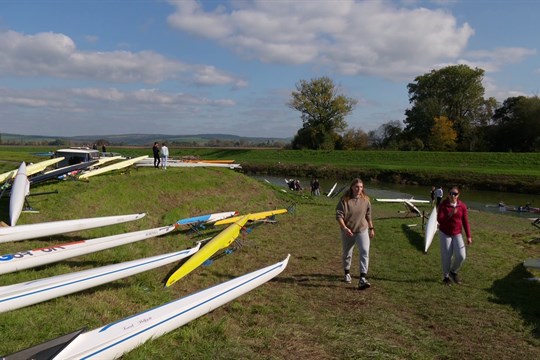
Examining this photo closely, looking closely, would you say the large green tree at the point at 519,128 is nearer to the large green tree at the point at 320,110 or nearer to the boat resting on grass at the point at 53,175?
the large green tree at the point at 320,110

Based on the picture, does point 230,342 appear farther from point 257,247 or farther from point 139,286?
point 257,247

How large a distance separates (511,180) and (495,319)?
36028 millimetres

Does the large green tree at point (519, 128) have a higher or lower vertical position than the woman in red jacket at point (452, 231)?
higher

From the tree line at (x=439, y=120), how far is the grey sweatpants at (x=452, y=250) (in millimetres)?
53908

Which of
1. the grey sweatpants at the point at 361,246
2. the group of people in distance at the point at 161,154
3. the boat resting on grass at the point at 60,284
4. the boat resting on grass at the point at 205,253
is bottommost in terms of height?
the boat resting on grass at the point at 205,253

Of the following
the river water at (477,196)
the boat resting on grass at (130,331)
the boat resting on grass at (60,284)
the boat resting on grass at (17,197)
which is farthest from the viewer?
the river water at (477,196)

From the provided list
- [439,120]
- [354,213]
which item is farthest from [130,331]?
[439,120]

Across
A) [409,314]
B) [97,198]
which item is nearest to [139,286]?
[409,314]

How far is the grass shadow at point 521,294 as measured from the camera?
20.4ft

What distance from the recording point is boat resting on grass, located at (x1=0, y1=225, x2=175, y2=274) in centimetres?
649

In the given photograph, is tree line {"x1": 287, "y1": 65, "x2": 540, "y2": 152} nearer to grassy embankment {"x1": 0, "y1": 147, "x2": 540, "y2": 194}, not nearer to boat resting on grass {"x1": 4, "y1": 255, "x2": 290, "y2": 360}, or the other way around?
grassy embankment {"x1": 0, "y1": 147, "x2": 540, "y2": 194}

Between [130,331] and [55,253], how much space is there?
11.6 feet

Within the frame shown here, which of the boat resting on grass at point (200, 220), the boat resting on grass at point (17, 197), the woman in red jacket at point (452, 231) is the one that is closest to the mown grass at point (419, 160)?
the boat resting on grass at point (17, 197)

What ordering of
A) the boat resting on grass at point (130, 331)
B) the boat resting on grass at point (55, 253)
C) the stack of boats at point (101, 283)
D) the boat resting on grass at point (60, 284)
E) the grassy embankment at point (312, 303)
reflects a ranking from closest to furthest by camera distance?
the boat resting on grass at point (130, 331)
the stack of boats at point (101, 283)
the grassy embankment at point (312, 303)
the boat resting on grass at point (60, 284)
the boat resting on grass at point (55, 253)
